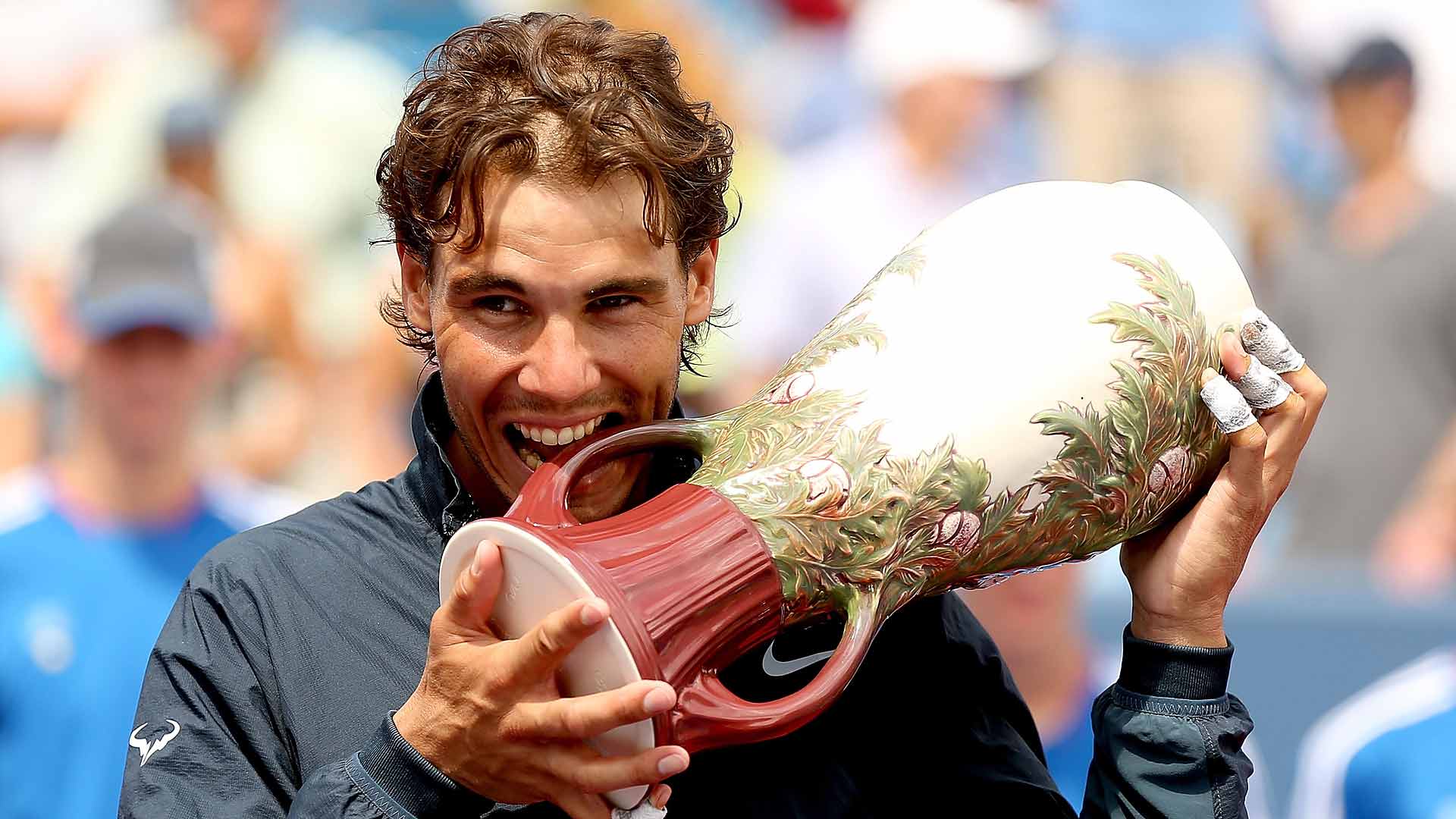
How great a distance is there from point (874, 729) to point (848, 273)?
12.9 ft

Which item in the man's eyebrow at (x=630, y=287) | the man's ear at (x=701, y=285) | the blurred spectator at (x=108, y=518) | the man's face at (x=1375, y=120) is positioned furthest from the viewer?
the man's face at (x=1375, y=120)

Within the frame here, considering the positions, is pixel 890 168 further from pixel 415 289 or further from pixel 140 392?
pixel 415 289

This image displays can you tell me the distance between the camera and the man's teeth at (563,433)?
1891 millimetres

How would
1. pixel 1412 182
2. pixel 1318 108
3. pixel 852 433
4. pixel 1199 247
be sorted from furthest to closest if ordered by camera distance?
pixel 1318 108
pixel 1412 182
pixel 1199 247
pixel 852 433

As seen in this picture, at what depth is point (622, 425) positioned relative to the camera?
6.19 ft

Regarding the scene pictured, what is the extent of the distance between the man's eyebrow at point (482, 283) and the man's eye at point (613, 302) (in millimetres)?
86

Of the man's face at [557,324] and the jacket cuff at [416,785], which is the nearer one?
the jacket cuff at [416,785]

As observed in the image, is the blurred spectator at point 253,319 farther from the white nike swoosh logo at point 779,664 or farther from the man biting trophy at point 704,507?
the white nike swoosh logo at point 779,664

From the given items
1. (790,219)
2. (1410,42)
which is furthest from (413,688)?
(1410,42)

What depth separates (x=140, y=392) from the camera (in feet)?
15.7

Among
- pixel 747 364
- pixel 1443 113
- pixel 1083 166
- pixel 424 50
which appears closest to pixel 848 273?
pixel 747 364

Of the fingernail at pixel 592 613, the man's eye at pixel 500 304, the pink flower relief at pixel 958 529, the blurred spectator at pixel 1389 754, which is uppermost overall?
the man's eye at pixel 500 304

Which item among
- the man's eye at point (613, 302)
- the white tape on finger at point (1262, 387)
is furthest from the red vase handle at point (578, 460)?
the white tape on finger at point (1262, 387)

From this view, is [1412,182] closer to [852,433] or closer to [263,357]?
[263,357]
